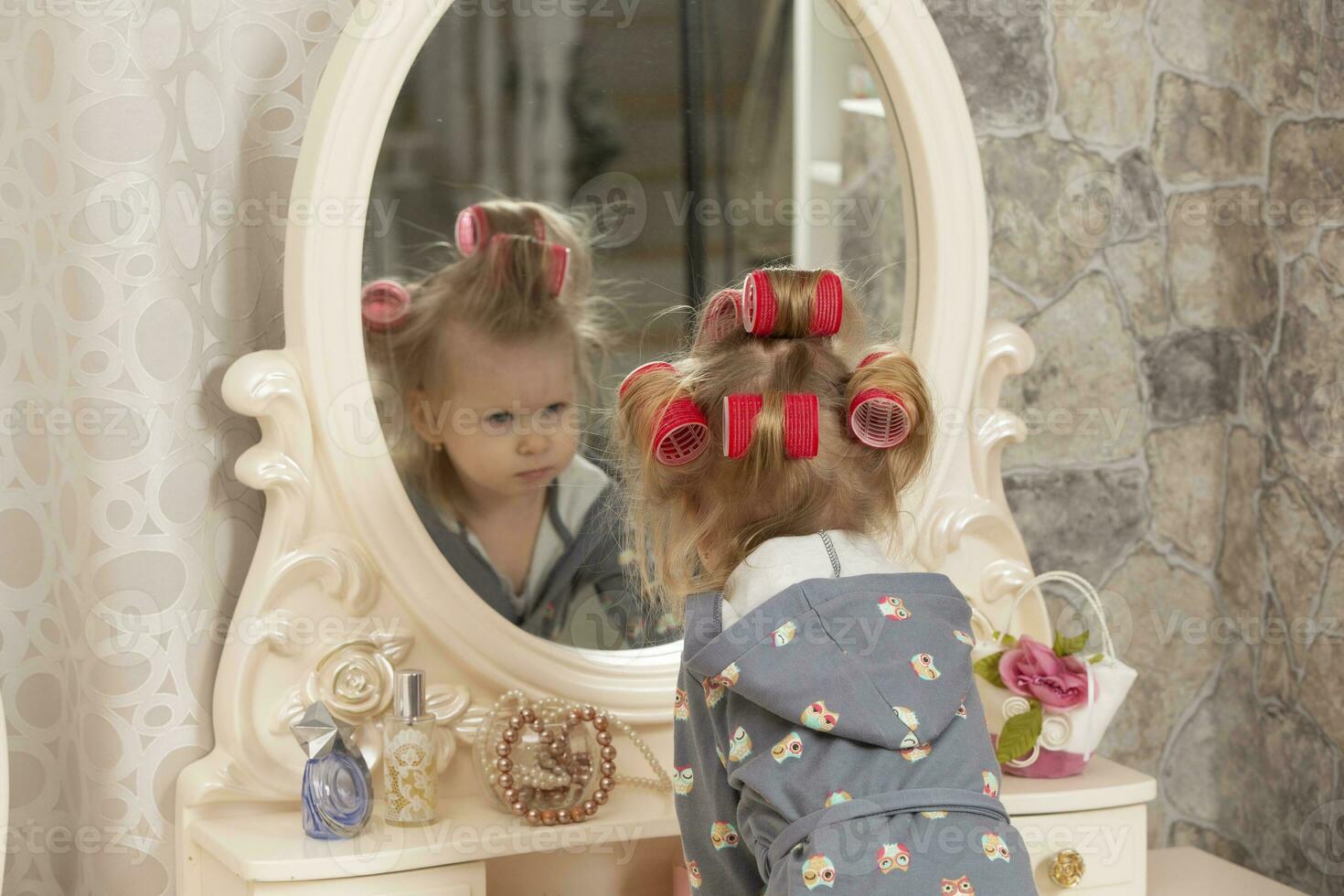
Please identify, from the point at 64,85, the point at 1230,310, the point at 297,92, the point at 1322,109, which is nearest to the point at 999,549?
the point at 1230,310

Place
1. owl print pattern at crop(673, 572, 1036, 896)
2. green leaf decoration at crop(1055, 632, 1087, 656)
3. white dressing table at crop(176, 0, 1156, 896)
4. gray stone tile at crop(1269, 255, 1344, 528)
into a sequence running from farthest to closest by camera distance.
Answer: gray stone tile at crop(1269, 255, 1344, 528)
green leaf decoration at crop(1055, 632, 1087, 656)
white dressing table at crop(176, 0, 1156, 896)
owl print pattern at crop(673, 572, 1036, 896)

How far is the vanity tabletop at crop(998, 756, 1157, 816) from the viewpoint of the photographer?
4.18ft

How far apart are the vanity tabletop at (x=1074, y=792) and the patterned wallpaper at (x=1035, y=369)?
0.41m

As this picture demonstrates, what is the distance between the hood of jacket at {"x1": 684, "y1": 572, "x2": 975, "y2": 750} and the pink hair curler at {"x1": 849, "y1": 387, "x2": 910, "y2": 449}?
0.10 metres

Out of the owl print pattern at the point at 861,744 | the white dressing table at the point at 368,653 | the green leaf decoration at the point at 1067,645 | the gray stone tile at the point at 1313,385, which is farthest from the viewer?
the gray stone tile at the point at 1313,385

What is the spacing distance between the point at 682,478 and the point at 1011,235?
0.82 meters

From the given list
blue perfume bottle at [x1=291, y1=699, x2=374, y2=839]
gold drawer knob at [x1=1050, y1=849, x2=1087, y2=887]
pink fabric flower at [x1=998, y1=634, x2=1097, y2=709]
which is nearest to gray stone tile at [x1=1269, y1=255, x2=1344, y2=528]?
pink fabric flower at [x1=998, y1=634, x2=1097, y2=709]

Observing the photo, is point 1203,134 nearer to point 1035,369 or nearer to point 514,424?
point 1035,369

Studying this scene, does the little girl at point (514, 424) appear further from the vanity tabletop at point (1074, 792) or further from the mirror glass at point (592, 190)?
the vanity tabletop at point (1074, 792)

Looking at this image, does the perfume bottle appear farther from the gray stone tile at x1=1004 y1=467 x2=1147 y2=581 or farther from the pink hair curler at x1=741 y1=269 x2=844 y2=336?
the gray stone tile at x1=1004 y1=467 x2=1147 y2=581

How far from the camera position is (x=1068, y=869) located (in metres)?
1.26

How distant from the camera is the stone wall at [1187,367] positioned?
5.32ft

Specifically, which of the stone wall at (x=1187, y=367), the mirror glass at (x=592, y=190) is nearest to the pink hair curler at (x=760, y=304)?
the mirror glass at (x=592, y=190)

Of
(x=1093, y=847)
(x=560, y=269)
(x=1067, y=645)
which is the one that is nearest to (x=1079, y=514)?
(x=1067, y=645)
